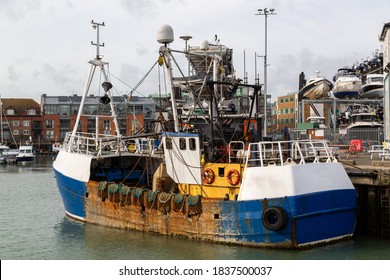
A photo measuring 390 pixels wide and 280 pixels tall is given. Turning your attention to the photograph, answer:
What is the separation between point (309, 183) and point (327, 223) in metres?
1.53

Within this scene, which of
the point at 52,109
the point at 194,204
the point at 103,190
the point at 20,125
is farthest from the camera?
the point at 20,125

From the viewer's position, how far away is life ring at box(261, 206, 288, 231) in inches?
710

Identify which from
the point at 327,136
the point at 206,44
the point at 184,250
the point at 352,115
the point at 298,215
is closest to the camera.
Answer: the point at 298,215

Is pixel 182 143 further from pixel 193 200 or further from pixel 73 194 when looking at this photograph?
pixel 73 194

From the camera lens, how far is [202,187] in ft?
69.2

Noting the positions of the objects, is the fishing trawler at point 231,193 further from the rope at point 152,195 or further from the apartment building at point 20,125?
the apartment building at point 20,125

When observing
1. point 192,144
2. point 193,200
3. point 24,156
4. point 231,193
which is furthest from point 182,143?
point 24,156

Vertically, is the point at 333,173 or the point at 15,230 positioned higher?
the point at 333,173

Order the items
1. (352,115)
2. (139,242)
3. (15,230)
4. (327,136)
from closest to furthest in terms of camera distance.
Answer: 1. (139,242)
2. (15,230)
3. (327,136)
4. (352,115)

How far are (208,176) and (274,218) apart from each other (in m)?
3.40

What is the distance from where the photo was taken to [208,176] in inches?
816

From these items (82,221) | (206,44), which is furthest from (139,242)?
(206,44)

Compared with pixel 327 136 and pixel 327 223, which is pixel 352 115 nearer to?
pixel 327 136

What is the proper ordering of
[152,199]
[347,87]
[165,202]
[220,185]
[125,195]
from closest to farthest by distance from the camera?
[220,185] < [165,202] < [152,199] < [125,195] < [347,87]
